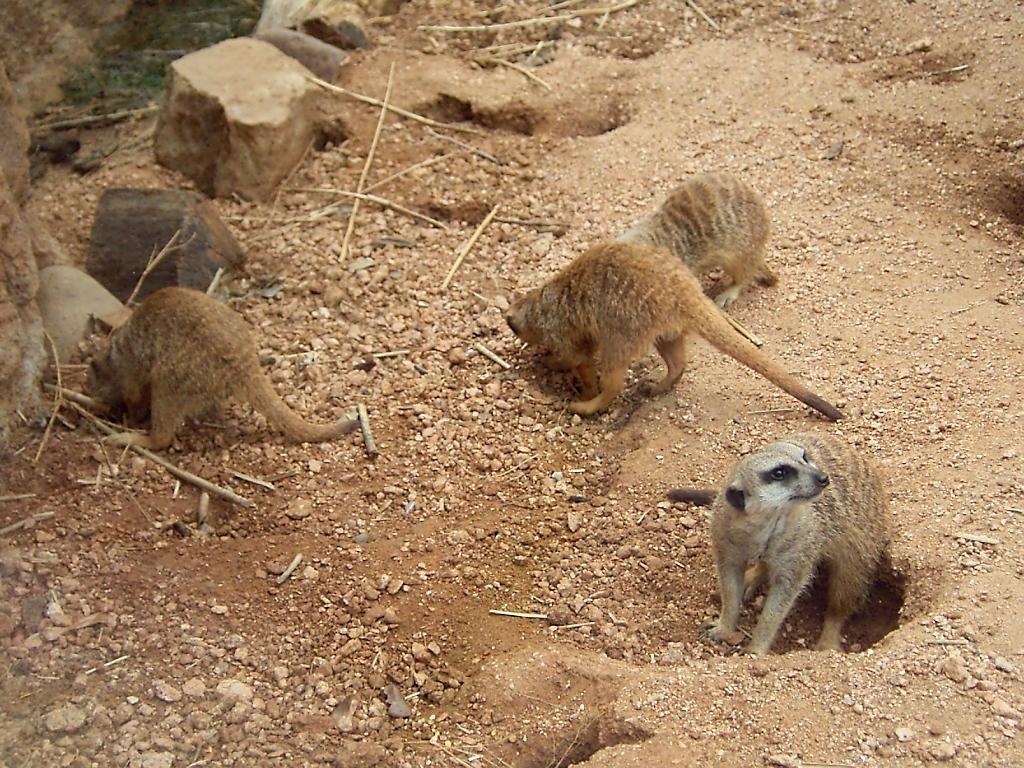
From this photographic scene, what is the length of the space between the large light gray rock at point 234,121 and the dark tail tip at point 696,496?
9.58 feet

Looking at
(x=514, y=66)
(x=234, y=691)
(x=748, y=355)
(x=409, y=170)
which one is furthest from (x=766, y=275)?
(x=234, y=691)

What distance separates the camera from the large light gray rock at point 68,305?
4145 mm

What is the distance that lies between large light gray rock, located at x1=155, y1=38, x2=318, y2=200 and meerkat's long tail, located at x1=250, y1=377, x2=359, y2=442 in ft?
5.80

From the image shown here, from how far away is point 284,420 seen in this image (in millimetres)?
3754

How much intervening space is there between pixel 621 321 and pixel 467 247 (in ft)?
4.14

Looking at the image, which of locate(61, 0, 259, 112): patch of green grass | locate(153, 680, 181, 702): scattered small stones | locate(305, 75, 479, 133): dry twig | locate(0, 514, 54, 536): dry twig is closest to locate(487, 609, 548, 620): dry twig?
locate(153, 680, 181, 702): scattered small stones

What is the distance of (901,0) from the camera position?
5.73m

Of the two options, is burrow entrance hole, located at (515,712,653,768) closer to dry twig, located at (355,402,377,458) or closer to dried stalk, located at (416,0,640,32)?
dry twig, located at (355,402,377,458)

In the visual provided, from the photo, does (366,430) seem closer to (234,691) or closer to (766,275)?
(234,691)

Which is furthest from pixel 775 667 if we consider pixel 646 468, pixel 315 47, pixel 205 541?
pixel 315 47

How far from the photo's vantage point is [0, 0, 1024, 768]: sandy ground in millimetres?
2535

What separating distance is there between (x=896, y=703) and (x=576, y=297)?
1975 mm

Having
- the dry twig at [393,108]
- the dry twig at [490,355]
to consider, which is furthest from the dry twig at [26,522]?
the dry twig at [393,108]

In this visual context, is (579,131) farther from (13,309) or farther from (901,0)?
(13,309)
